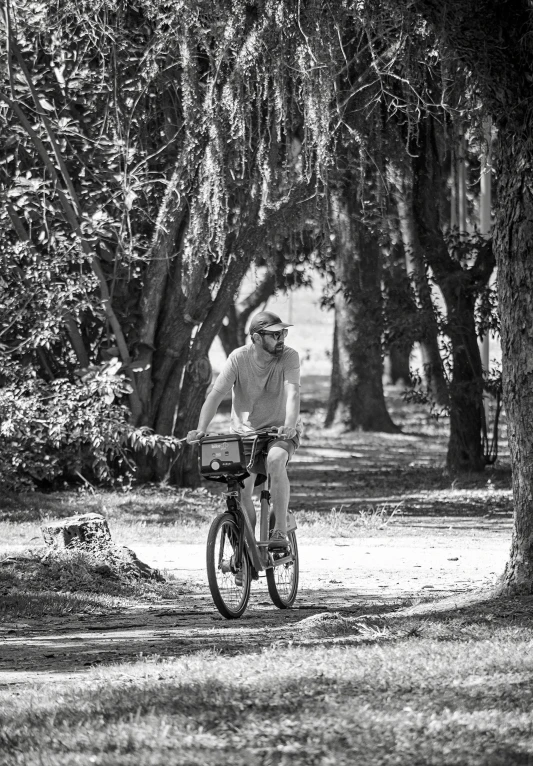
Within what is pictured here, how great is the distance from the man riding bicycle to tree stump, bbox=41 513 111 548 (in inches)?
83.3

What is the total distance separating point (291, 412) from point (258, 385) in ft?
1.19

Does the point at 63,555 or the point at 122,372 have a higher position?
the point at 122,372

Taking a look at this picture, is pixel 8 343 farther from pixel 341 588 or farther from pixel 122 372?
pixel 341 588

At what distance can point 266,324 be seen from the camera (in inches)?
330

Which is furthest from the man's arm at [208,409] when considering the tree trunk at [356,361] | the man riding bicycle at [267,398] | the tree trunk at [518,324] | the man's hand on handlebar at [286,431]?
the tree trunk at [356,361]

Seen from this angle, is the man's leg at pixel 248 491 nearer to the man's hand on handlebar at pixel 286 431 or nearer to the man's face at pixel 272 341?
the man's hand on handlebar at pixel 286 431

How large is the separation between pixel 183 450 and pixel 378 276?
993cm

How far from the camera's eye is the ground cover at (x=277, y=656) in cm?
454

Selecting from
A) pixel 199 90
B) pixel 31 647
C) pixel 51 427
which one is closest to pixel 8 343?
pixel 51 427

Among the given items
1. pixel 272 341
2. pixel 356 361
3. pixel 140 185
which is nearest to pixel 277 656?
pixel 272 341

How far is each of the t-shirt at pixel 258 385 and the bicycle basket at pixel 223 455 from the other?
15.9 inches

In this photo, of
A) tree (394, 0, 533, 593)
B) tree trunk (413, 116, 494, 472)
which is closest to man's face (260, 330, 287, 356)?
tree (394, 0, 533, 593)

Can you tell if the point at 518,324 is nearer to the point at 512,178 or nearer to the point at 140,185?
the point at 512,178

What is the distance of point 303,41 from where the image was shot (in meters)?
13.2
